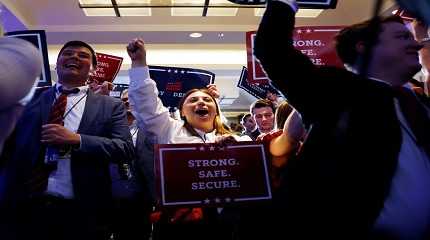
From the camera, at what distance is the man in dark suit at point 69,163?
190 centimetres

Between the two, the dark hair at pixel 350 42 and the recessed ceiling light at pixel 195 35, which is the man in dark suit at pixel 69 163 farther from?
the recessed ceiling light at pixel 195 35

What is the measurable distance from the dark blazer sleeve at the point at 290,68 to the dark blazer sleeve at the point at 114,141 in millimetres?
1004

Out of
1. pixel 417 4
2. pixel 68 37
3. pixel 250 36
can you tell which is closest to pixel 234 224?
pixel 250 36

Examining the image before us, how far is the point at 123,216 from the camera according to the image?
3.16 meters

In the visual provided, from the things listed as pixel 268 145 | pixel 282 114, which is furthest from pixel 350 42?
pixel 282 114

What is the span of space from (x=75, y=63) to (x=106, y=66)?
5.29 feet

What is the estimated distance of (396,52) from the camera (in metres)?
1.75

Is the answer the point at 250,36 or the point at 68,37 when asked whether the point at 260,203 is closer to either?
the point at 250,36

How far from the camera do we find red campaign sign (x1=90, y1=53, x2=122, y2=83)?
4219mm

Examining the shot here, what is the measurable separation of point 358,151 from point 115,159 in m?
1.35

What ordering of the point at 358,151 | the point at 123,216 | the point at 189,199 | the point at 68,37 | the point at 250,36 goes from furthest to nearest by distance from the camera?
the point at 68,37 < the point at 250,36 < the point at 123,216 < the point at 189,199 < the point at 358,151

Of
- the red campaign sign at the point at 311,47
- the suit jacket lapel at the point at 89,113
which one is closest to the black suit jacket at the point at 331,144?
the suit jacket lapel at the point at 89,113

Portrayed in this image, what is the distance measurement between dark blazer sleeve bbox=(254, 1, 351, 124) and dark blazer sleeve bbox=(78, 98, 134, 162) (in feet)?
3.29

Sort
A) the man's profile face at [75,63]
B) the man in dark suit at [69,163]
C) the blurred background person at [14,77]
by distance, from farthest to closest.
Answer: the man's profile face at [75,63] → the man in dark suit at [69,163] → the blurred background person at [14,77]
